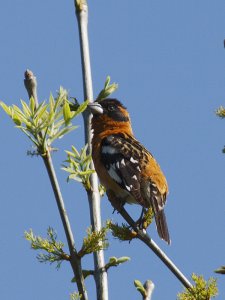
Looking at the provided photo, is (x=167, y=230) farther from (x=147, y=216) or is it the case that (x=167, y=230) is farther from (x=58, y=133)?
(x=58, y=133)

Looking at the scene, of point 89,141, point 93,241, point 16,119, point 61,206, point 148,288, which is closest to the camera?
point 61,206

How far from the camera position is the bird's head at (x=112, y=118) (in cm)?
667

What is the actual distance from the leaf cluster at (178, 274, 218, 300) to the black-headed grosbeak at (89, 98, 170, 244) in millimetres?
2490

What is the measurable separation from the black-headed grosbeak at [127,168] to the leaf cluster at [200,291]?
2.49m

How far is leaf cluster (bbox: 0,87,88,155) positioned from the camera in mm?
2321

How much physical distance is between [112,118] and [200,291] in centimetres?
490

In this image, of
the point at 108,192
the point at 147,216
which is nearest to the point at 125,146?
the point at 108,192

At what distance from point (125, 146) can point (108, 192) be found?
2211 mm

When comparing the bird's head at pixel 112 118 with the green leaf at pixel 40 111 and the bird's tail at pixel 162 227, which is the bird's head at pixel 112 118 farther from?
the green leaf at pixel 40 111

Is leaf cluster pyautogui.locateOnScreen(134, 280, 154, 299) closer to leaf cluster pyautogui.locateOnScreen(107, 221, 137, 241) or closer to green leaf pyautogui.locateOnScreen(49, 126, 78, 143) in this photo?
leaf cluster pyautogui.locateOnScreen(107, 221, 137, 241)

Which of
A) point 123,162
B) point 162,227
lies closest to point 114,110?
point 123,162

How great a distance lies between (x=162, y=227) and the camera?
4.58m

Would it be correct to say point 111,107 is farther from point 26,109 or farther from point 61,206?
point 61,206

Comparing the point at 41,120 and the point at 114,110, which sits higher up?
the point at 114,110
